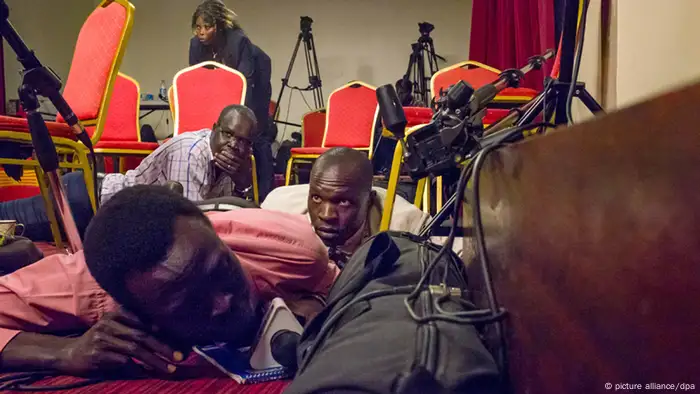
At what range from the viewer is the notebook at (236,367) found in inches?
36.7

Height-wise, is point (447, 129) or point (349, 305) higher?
point (447, 129)

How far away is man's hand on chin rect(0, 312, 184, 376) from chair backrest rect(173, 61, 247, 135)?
6.60ft

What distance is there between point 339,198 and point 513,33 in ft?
7.58

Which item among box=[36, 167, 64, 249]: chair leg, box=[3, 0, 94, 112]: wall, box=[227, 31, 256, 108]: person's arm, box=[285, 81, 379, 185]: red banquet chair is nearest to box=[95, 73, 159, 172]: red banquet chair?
box=[227, 31, 256, 108]: person's arm

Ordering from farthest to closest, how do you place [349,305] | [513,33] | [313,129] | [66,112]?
1. [313,129]
2. [513,33]
3. [66,112]
4. [349,305]

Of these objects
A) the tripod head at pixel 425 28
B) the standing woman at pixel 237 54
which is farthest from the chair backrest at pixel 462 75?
the tripod head at pixel 425 28

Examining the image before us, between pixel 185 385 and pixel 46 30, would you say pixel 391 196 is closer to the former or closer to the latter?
pixel 185 385

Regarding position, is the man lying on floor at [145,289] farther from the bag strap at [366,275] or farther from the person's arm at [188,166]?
the person's arm at [188,166]

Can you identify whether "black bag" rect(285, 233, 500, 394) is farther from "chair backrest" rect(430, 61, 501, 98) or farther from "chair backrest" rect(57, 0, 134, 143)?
"chair backrest" rect(430, 61, 501, 98)

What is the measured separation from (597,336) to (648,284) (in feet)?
0.19

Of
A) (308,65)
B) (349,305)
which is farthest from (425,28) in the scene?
(349,305)

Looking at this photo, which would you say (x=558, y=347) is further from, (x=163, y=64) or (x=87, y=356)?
(x=163, y=64)

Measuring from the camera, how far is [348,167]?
1898 mm

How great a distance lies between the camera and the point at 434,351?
43 cm
